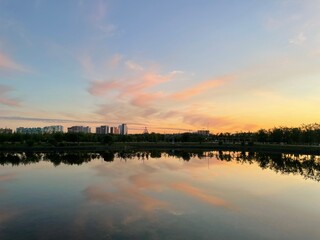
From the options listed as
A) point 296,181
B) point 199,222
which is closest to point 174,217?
point 199,222

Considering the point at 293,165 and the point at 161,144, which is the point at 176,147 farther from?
the point at 293,165

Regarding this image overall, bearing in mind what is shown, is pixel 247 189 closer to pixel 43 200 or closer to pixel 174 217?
pixel 174 217

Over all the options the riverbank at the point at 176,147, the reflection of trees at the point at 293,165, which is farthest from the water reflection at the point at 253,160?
the riverbank at the point at 176,147

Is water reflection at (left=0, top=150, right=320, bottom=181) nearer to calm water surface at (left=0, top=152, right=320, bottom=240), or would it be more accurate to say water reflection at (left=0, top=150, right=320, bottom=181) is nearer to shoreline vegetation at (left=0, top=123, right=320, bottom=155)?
calm water surface at (left=0, top=152, right=320, bottom=240)

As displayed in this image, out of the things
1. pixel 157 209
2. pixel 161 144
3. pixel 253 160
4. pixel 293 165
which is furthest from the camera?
pixel 161 144

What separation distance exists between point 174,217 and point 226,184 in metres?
12.8

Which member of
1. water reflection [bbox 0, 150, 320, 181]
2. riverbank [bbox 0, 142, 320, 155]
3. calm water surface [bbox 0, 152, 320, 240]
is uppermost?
riverbank [bbox 0, 142, 320, 155]

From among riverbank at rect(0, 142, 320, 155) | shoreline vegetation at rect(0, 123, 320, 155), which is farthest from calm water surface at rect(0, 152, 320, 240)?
shoreline vegetation at rect(0, 123, 320, 155)

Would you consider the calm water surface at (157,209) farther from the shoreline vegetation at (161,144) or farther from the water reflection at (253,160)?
the shoreline vegetation at (161,144)

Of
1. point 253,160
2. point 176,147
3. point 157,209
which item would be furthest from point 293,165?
point 176,147

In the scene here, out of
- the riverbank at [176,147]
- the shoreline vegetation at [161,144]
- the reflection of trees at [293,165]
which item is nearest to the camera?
the reflection of trees at [293,165]

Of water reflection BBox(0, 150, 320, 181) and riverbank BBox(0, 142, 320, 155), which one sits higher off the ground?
riverbank BBox(0, 142, 320, 155)

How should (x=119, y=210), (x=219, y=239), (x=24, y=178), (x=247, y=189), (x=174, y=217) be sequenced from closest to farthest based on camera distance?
(x=219, y=239) → (x=174, y=217) → (x=119, y=210) → (x=247, y=189) → (x=24, y=178)

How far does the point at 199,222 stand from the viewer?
1471 cm
